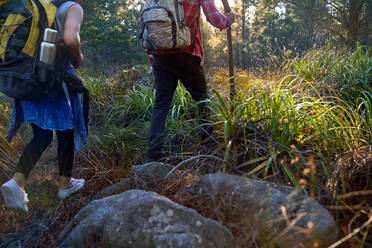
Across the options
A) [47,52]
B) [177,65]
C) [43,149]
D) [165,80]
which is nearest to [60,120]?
[43,149]

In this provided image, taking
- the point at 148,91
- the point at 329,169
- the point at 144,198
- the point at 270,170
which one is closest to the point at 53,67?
the point at 144,198

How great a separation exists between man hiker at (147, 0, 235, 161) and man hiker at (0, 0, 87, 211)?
2.26 ft

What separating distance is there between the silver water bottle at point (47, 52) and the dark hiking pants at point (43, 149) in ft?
A: 1.48

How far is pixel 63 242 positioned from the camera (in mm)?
1608

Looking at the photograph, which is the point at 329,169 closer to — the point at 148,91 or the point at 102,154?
the point at 102,154

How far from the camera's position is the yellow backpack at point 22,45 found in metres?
1.89

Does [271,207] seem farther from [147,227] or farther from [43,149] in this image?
[43,149]

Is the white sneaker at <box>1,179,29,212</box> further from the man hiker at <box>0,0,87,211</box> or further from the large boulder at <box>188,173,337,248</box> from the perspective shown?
the large boulder at <box>188,173,337,248</box>

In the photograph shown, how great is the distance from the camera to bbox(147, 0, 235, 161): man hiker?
2678 mm

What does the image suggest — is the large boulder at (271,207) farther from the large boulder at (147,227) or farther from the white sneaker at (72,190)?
the white sneaker at (72,190)

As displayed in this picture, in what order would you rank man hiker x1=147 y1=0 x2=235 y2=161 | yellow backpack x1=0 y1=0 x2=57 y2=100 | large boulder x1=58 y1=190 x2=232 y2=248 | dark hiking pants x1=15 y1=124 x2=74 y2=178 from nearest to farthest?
large boulder x1=58 y1=190 x2=232 y2=248, yellow backpack x1=0 y1=0 x2=57 y2=100, dark hiking pants x1=15 y1=124 x2=74 y2=178, man hiker x1=147 y1=0 x2=235 y2=161

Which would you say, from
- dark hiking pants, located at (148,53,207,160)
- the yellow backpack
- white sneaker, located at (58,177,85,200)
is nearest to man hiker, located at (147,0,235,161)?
dark hiking pants, located at (148,53,207,160)

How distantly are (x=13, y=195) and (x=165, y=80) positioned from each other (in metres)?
1.60

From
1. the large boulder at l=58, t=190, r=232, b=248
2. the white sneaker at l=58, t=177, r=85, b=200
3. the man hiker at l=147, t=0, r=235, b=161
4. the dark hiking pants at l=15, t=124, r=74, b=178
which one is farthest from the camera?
the man hiker at l=147, t=0, r=235, b=161
